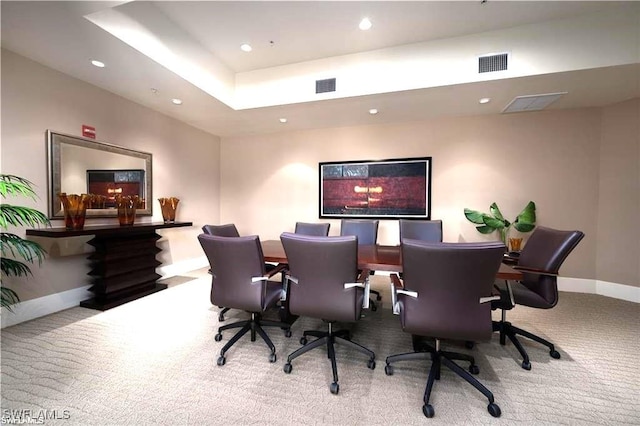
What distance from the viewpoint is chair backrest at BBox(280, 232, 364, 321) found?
1604mm

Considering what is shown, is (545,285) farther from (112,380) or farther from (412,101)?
(112,380)

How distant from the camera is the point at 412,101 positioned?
3.43 metres

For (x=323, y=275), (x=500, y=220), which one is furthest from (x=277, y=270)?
(x=500, y=220)

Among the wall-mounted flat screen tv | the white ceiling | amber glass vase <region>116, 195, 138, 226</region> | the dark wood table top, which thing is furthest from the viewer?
the wall-mounted flat screen tv

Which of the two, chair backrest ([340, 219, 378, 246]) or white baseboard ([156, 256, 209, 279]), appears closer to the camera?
chair backrest ([340, 219, 378, 246])

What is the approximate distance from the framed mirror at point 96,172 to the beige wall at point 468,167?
1936 millimetres

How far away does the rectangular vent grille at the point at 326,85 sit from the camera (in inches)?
132

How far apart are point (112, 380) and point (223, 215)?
3.95 metres

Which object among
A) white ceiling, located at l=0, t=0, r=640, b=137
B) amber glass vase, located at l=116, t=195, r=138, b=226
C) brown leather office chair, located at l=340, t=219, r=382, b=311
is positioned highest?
white ceiling, located at l=0, t=0, r=640, b=137

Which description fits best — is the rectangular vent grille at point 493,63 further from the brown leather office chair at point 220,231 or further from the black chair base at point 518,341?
the brown leather office chair at point 220,231

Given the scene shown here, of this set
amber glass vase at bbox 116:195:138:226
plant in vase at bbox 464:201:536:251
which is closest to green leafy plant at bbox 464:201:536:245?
plant in vase at bbox 464:201:536:251

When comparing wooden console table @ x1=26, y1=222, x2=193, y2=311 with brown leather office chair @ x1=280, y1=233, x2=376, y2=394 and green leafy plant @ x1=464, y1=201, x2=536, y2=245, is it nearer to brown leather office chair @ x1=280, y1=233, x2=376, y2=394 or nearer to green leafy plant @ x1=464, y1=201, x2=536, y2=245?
brown leather office chair @ x1=280, y1=233, x2=376, y2=394

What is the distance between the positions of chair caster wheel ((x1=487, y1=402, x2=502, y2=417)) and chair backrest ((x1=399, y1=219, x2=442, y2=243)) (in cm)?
194

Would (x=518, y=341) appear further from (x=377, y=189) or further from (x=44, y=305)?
Answer: (x=44, y=305)
